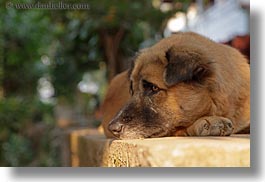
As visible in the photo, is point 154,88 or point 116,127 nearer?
point 116,127

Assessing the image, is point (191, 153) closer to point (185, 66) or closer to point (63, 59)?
point (185, 66)

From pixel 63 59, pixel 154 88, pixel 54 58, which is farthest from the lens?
pixel 54 58

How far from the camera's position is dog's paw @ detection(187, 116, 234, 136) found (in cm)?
291

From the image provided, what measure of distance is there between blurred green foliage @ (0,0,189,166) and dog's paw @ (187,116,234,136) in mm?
2668

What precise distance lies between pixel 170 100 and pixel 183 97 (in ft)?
0.24

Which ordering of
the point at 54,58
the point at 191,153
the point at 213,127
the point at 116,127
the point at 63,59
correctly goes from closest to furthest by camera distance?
the point at 191,153, the point at 213,127, the point at 116,127, the point at 63,59, the point at 54,58

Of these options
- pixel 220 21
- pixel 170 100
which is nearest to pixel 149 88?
pixel 170 100

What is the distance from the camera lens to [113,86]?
4.35 meters

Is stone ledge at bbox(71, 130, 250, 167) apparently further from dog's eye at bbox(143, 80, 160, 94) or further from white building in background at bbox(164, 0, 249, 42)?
white building in background at bbox(164, 0, 249, 42)

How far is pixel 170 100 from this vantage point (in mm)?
3113

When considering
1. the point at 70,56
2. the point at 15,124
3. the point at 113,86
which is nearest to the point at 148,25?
the point at 70,56

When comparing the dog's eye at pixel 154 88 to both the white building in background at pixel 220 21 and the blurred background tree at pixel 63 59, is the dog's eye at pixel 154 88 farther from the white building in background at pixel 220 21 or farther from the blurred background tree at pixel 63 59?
the blurred background tree at pixel 63 59

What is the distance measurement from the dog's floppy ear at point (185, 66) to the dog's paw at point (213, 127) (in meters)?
0.25

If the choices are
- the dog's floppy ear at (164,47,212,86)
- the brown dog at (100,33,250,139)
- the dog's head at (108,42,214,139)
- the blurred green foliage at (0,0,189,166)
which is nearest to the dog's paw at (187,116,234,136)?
the brown dog at (100,33,250,139)
